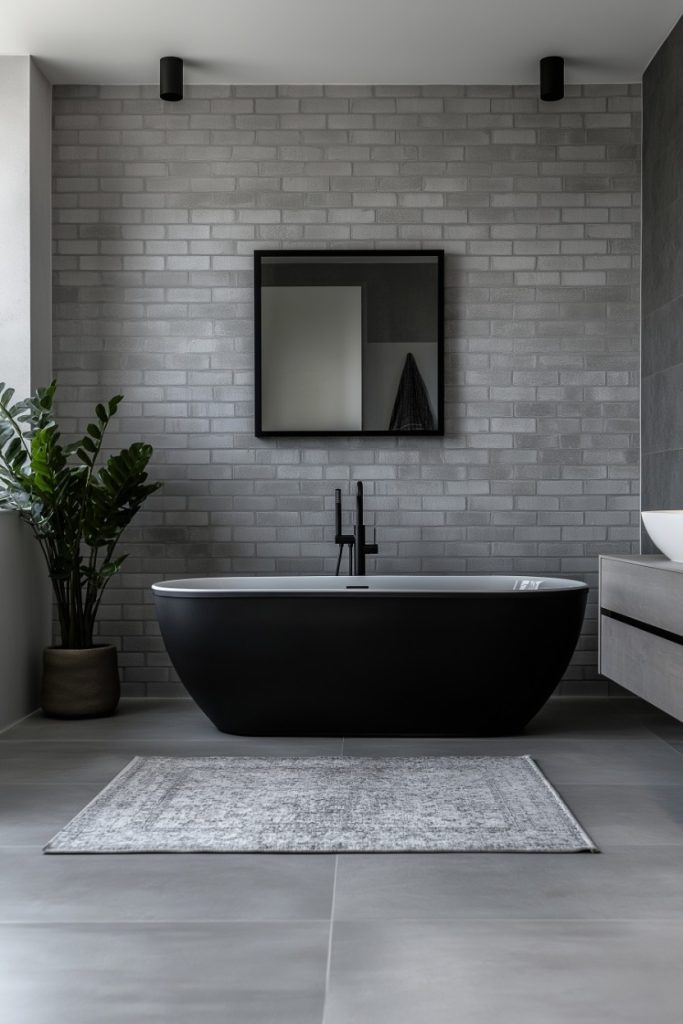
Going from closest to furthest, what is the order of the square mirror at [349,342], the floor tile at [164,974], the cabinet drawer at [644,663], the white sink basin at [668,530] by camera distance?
1. the floor tile at [164,974]
2. the cabinet drawer at [644,663]
3. the white sink basin at [668,530]
4. the square mirror at [349,342]

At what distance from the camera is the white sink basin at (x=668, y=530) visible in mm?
3348

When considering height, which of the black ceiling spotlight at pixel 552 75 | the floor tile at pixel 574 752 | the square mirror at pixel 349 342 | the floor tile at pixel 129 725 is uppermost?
the black ceiling spotlight at pixel 552 75

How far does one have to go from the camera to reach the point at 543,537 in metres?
4.97

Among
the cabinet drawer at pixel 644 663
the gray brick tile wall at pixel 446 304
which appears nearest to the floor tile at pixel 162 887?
the cabinet drawer at pixel 644 663

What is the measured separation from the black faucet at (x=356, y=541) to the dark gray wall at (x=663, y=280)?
129 cm

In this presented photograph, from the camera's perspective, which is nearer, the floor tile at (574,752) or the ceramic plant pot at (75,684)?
the floor tile at (574,752)

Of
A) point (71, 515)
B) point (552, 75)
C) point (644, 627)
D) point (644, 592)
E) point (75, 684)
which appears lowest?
point (75, 684)

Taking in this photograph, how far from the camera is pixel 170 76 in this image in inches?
184

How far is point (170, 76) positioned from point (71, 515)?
1988mm

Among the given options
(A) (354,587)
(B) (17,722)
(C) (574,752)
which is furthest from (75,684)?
(C) (574,752)

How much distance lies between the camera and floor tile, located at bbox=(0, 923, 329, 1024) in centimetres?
185

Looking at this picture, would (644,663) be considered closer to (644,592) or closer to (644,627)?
(644,627)

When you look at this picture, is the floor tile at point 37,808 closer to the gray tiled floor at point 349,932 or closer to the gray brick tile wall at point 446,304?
the gray tiled floor at point 349,932

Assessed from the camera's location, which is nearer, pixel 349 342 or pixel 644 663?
pixel 644 663
